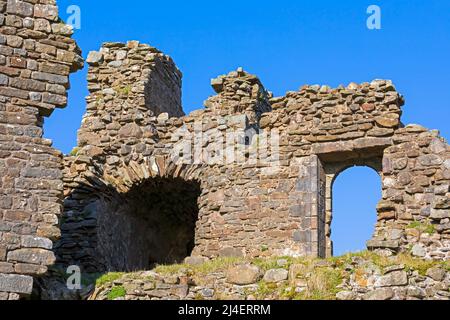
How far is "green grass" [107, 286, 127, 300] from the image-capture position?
13.3m

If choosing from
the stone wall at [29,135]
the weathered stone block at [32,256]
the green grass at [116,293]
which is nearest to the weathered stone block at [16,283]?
the stone wall at [29,135]

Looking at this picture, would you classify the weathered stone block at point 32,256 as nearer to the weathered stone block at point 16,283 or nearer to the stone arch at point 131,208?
the weathered stone block at point 16,283

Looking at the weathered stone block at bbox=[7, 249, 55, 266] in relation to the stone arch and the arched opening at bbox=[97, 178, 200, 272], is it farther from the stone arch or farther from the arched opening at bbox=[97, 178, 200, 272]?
the arched opening at bbox=[97, 178, 200, 272]

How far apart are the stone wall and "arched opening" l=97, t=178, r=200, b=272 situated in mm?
3846

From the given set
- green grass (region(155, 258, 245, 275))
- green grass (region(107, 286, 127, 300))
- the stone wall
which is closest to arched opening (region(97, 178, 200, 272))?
green grass (region(155, 258, 245, 275))

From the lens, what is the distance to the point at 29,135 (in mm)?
13258

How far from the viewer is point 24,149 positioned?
13164mm

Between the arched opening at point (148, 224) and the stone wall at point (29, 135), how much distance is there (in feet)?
12.6

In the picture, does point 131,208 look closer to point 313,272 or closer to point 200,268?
point 200,268

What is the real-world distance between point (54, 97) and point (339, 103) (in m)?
5.74

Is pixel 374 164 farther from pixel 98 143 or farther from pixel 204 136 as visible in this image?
pixel 98 143

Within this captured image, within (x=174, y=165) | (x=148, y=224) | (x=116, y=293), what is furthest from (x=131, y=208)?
(x=116, y=293)

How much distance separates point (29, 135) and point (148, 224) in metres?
6.48

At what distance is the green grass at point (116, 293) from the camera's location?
13336 millimetres
